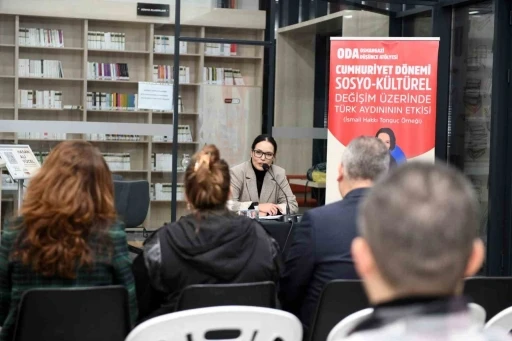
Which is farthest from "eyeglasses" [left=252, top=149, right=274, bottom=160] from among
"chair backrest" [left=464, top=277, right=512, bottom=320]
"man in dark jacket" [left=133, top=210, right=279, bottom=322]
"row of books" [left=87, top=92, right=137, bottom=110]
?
A: "chair backrest" [left=464, top=277, right=512, bottom=320]

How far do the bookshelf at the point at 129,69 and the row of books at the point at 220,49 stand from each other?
0.10 feet

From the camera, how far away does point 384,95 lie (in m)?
6.70

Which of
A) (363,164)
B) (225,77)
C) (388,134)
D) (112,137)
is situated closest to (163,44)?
(225,77)

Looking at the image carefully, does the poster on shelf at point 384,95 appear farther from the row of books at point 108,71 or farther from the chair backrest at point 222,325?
the chair backrest at point 222,325

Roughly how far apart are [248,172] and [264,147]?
0.21 metres

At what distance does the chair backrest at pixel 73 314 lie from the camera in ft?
8.21

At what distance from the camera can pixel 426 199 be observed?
1.05m

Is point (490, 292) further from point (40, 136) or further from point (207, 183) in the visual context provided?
point (40, 136)

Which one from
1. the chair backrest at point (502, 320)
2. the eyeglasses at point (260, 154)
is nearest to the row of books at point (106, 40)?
the eyeglasses at point (260, 154)

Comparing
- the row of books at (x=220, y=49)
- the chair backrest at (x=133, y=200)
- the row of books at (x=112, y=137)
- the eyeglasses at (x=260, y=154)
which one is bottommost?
the chair backrest at (x=133, y=200)

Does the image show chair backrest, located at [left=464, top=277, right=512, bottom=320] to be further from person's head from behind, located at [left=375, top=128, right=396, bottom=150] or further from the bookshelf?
the bookshelf

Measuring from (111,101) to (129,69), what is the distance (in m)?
0.34

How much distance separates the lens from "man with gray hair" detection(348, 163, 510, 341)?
103 centimetres

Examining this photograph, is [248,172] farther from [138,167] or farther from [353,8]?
[353,8]
